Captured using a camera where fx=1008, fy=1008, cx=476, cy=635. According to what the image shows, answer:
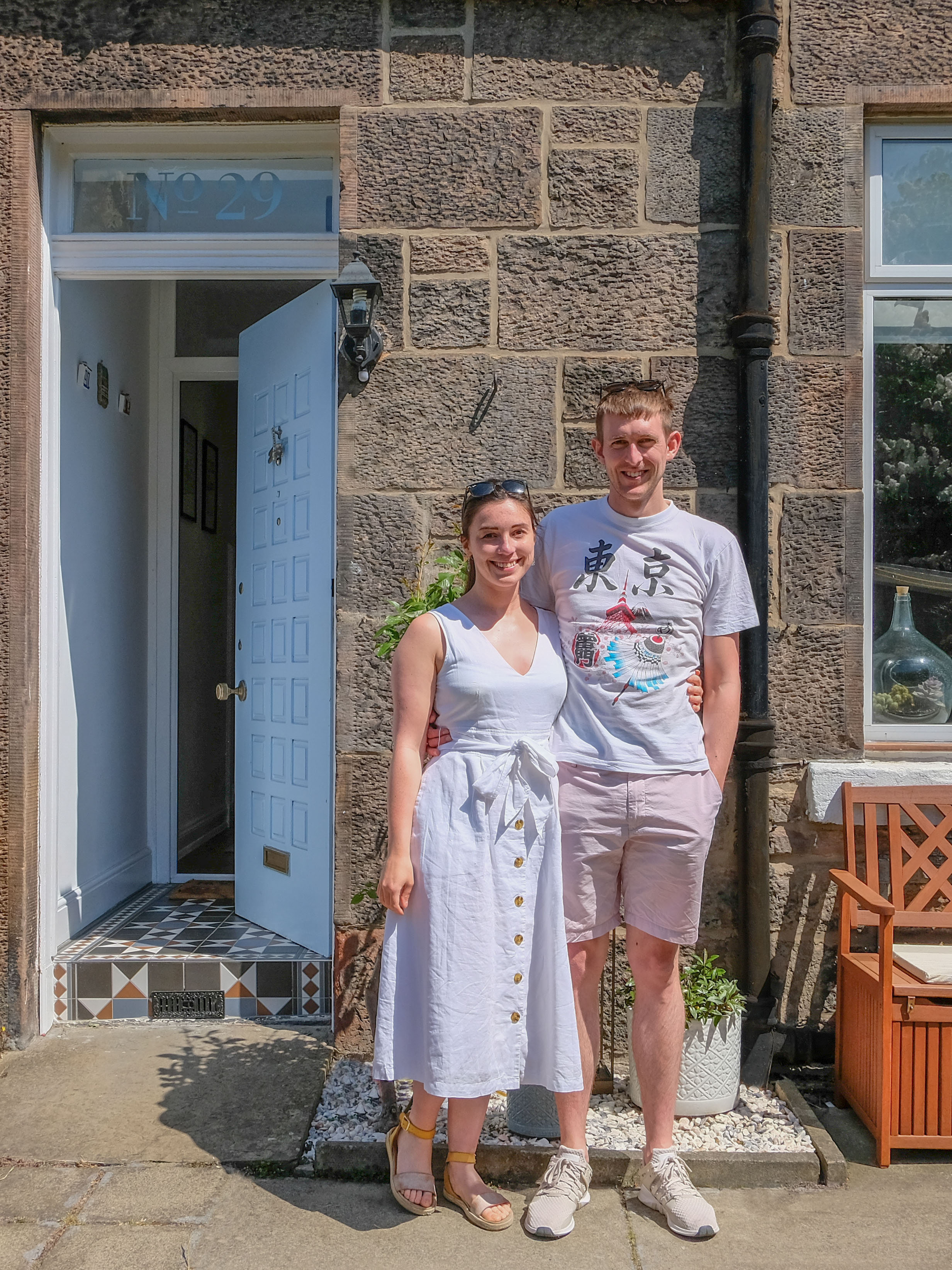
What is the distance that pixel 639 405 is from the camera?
236cm

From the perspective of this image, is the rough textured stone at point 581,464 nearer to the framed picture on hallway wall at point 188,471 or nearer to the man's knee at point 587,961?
the man's knee at point 587,961

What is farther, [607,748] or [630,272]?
[630,272]

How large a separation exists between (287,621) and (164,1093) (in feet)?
5.79

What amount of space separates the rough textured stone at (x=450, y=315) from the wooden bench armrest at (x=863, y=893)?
77.8 inches

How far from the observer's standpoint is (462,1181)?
240cm

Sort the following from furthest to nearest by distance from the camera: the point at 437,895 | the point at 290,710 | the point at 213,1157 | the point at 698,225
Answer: the point at 290,710
the point at 698,225
the point at 213,1157
the point at 437,895

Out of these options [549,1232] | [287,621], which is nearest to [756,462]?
[287,621]

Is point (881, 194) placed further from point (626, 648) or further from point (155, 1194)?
point (155, 1194)

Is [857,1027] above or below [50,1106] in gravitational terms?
above

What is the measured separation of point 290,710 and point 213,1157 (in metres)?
1.72

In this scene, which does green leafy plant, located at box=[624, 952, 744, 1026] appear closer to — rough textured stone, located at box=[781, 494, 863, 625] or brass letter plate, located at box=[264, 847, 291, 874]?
rough textured stone, located at box=[781, 494, 863, 625]

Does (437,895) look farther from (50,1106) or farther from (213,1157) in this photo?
(50,1106)

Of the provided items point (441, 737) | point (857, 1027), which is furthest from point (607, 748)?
point (857, 1027)

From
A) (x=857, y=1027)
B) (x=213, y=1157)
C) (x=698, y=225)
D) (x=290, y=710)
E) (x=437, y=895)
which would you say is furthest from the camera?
(x=290, y=710)
